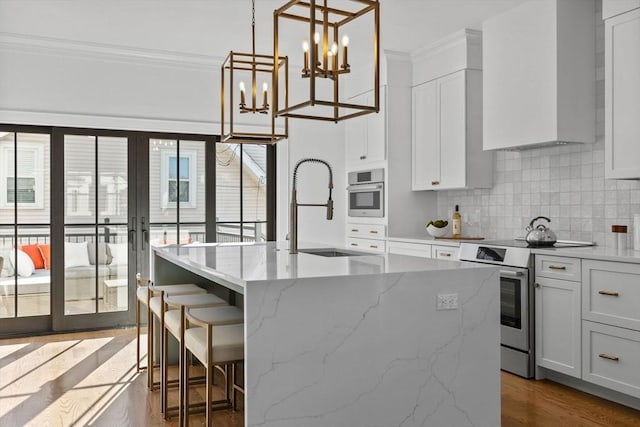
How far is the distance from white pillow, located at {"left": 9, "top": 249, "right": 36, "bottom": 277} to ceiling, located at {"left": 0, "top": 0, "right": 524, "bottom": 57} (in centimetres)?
191

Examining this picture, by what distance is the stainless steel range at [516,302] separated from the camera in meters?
3.86

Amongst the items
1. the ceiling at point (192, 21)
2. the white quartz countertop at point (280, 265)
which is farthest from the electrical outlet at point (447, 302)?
the ceiling at point (192, 21)

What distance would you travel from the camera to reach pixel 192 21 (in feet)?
14.9

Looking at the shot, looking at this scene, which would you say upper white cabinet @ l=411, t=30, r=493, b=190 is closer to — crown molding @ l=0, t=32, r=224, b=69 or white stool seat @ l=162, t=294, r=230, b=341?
crown molding @ l=0, t=32, r=224, b=69

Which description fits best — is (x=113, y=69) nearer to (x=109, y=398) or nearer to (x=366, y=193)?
A: (x=366, y=193)

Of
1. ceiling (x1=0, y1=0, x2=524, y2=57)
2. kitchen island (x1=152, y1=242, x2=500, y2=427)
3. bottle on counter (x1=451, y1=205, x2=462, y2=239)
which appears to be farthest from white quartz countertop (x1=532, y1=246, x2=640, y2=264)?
ceiling (x1=0, y1=0, x2=524, y2=57)

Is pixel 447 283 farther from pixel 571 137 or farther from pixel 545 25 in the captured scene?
pixel 545 25

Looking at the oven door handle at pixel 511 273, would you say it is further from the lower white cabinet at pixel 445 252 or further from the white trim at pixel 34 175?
the white trim at pixel 34 175

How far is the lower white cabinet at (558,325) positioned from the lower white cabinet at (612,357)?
0.07 m

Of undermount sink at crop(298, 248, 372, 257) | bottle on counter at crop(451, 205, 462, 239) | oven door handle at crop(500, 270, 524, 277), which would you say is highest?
bottle on counter at crop(451, 205, 462, 239)

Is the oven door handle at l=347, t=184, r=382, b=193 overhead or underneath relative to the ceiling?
underneath

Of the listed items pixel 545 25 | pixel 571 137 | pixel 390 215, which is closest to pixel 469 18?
pixel 545 25

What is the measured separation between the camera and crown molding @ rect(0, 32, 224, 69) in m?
4.94

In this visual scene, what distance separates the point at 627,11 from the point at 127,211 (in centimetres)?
434
